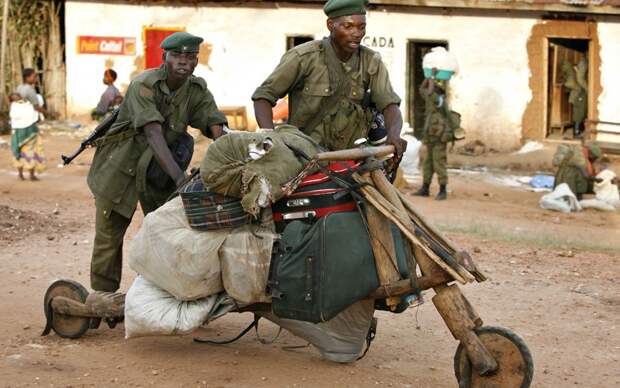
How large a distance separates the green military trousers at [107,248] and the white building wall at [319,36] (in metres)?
14.6

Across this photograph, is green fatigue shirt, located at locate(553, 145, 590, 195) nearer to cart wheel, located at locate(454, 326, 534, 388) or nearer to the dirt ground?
the dirt ground

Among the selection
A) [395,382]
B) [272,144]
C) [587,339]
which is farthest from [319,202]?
[587,339]

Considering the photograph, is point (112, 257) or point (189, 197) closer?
point (189, 197)

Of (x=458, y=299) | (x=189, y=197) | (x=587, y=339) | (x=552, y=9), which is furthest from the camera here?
(x=552, y=9)

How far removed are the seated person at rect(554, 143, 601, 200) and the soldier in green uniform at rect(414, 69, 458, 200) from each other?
1.55 m

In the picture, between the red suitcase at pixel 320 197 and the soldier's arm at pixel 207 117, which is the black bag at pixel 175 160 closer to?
the soldier's arm at pixel 207 117

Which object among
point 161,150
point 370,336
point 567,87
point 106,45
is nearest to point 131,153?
point 161,150

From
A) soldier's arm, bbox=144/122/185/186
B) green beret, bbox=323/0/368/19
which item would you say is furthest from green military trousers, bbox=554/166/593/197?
soldier's arm, bbox=144/122/185/186

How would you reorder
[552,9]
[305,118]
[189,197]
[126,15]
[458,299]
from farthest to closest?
[126,15] → [552,9] → [305,118] → [189,197] → [458,299]

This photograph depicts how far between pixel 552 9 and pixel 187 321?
620 inches

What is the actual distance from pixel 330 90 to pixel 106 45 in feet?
52.0

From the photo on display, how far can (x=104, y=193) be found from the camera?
18.7ft

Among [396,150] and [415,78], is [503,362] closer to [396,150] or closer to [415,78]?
[396,150]

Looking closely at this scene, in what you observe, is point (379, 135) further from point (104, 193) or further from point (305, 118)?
point (104, 193)
